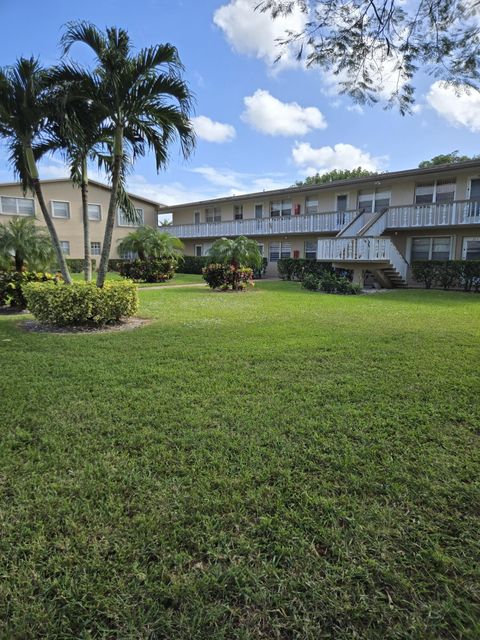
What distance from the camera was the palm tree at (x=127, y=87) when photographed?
7562 mm

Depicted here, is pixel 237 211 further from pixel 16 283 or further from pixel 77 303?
pixel 77 303

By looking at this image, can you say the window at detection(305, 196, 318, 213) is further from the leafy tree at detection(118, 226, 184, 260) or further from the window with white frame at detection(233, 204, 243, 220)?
the leafy tree at detection(118, 226, 184, 260)

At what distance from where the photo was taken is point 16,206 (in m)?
26.1

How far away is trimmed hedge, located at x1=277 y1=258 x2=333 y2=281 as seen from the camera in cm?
2014

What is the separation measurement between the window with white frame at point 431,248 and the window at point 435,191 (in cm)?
186

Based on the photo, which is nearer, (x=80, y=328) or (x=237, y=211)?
(x=80, y=328)

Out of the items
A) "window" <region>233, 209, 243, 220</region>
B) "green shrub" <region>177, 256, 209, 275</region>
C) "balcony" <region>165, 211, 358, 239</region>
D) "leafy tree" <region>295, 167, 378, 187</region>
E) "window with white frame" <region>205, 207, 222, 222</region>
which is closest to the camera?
"balcony" <region>165, 211, 358, 239</region>

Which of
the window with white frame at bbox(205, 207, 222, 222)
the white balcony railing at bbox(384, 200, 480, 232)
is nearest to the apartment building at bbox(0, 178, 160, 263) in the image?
the window with white frame at bbox(205, 207, 222, 222)

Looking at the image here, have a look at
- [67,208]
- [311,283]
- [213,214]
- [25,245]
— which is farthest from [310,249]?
[67,208]

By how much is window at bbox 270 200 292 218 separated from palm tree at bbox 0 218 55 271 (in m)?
17.1

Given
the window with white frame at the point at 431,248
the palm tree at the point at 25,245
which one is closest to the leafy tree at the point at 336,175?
the window with white frame at the point at 431,248

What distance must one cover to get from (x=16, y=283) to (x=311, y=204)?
18719mm

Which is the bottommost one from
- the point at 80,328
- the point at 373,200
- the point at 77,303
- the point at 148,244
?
the point at 80,328

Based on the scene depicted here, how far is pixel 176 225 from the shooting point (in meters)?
31.1
